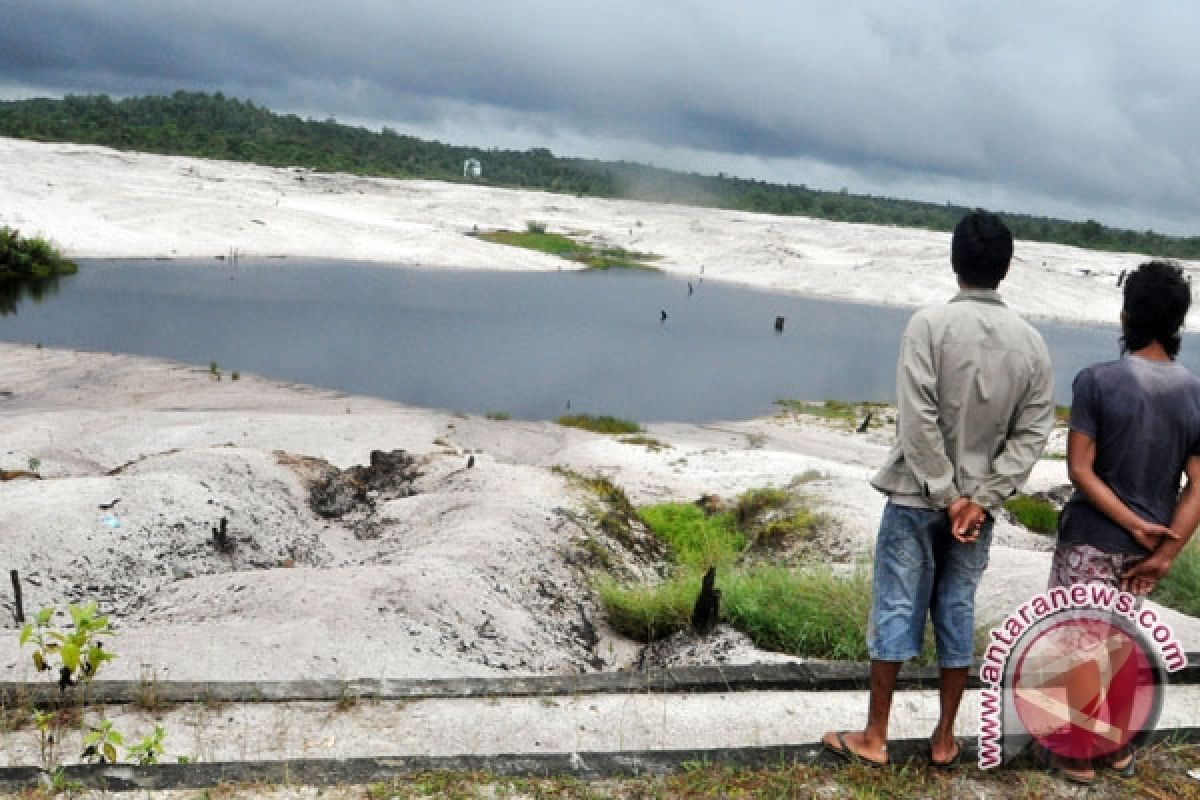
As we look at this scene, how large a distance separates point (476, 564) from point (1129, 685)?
5.18m

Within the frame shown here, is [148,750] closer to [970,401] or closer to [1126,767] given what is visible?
[970,401]

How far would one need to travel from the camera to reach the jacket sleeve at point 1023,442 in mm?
3439

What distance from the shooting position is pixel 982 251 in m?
3.47

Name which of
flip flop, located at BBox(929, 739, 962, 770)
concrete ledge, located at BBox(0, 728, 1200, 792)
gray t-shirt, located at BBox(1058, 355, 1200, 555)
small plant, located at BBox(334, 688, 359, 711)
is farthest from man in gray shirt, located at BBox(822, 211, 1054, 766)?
small plant, located at BBox(334, 688, 359, 711)

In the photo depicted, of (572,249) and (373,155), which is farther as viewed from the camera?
(373,155)

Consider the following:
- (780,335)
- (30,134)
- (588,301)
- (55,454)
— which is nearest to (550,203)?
(30,134)

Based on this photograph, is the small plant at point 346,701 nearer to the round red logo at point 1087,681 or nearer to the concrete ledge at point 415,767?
the concrete ledge at point 415,767

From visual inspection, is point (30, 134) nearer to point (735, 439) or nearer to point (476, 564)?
point (735, 439)

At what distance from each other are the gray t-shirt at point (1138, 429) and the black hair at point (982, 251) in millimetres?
567

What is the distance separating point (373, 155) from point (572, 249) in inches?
1981


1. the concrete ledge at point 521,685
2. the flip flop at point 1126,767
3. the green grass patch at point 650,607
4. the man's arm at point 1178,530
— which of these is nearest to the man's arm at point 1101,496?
the man's arm at point 1178,530

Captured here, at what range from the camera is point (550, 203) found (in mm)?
89250

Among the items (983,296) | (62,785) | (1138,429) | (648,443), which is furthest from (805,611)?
(648,443)

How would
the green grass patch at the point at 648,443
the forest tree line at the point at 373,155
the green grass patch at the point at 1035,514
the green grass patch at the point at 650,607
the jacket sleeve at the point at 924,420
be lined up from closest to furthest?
the jacket sleeve at the point at 924,420 < the green grass patch at the point at 650,607 < the green grass patch at the point at 1035,514 < the green grass patch at the point at 648,443 < the forest tree line at the point at 373,155
